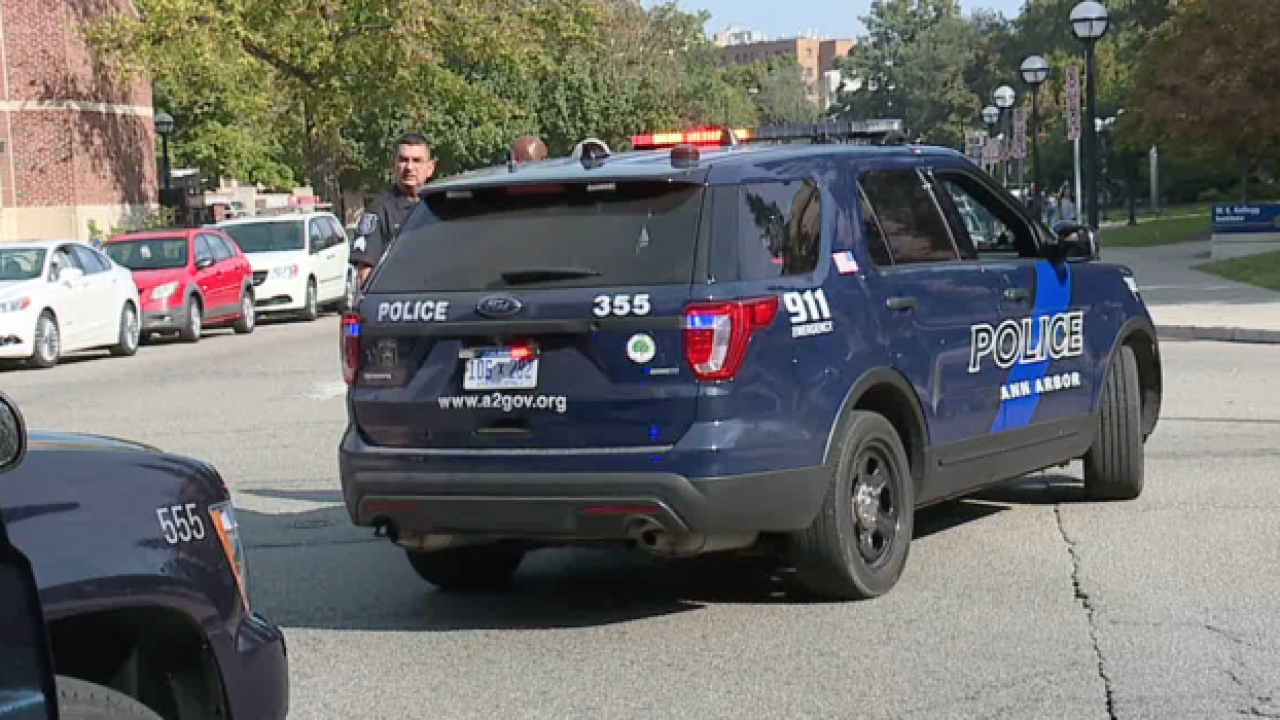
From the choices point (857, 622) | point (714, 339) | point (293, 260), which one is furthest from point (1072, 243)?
point (293, 260)

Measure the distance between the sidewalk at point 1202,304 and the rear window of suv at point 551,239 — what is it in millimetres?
7923

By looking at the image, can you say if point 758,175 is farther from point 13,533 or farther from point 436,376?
point 13,533

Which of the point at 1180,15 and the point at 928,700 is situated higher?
the point at 1180,15

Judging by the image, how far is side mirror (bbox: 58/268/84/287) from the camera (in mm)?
23984

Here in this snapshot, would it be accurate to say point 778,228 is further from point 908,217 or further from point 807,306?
point 908,217

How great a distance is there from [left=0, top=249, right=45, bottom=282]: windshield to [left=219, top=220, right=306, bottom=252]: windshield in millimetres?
8753

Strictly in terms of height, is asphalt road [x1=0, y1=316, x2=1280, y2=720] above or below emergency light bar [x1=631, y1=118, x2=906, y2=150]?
below

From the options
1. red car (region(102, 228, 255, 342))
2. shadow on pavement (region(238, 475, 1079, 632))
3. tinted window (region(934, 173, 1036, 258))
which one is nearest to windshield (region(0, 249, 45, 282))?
red car (region(102, 228, 255, 342))

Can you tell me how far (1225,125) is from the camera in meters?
42.2

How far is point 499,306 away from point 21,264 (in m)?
18.1

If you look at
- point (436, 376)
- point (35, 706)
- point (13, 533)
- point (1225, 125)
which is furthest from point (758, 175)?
point (1225, 125)

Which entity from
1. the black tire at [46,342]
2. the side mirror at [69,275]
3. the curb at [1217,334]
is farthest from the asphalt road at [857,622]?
the side mirror at [69,275]

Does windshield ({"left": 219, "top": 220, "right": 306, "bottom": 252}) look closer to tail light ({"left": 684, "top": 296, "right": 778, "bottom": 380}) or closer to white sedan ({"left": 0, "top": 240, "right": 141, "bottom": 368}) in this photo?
white sedan ({"left": 0, "top": 240, "right": 141, "bottom": 368})

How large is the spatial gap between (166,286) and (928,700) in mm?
22592
